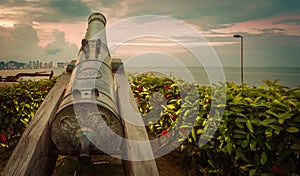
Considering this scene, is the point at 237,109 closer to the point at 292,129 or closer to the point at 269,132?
the point at 269,132

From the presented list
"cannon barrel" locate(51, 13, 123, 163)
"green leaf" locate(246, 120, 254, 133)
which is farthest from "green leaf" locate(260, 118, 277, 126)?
"cannon barrel" locate(51, 13, 123, 163)

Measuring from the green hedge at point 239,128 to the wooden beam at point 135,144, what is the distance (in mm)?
973

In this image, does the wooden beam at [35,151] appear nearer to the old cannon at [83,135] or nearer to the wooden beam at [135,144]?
the old cannon at [83,135]

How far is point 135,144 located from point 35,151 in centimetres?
91

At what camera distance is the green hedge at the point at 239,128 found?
110 inches

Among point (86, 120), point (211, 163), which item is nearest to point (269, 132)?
point (211, 163)

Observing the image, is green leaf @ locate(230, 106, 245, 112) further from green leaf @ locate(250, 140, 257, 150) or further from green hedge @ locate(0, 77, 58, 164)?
green hedge @ locate(0, 77, 58, 164)

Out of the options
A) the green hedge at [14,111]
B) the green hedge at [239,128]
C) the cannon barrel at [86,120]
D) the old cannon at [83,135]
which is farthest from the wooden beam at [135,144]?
the green hedge at [14,111]

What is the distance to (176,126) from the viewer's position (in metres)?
4.50

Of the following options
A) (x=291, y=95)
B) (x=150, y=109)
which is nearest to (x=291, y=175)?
(x=291, y=95)

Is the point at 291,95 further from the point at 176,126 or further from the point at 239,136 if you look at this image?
the point at 176,126

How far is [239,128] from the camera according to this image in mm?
3170

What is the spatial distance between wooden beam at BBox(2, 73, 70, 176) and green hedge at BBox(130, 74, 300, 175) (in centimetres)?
189

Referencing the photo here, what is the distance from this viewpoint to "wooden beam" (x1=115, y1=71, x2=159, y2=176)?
2434mm
